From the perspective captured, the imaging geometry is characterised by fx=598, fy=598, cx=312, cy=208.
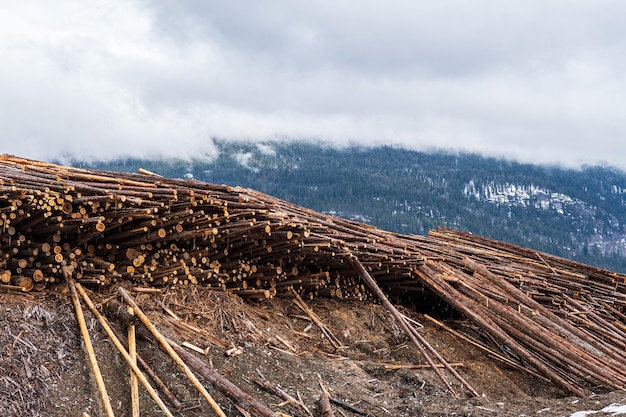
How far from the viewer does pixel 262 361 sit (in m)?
7.01

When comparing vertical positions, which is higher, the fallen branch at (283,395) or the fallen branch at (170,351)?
the fallen branch at (170,351)

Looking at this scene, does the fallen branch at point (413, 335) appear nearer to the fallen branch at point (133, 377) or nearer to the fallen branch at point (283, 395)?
the fallen branch at point (283, 395)

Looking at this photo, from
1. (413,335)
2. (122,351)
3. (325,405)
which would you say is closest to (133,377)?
(122,351)

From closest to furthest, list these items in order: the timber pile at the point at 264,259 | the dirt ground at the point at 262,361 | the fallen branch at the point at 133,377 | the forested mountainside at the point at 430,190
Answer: the fallen branch at the point at 133,377 < the dirt ground at the point at 262,361 < the timber pile at the point at 264,259 < the forested mountainside at the point at 430,190

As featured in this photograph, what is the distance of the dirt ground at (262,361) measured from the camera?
227 inches

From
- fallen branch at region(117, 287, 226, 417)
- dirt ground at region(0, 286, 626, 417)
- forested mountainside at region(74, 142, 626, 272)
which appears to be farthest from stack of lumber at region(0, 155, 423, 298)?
forested mountainside at region(74, 142, 626, 272)

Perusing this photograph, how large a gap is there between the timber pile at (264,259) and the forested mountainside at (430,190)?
72447 mm

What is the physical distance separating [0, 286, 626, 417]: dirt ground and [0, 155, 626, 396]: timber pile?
0.29 meters

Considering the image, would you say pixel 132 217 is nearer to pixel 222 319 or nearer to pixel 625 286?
pixel 222 319

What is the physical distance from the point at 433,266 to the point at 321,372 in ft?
11.0

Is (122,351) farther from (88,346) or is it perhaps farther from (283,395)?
(283,395)

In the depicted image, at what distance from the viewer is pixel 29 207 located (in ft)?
21.1

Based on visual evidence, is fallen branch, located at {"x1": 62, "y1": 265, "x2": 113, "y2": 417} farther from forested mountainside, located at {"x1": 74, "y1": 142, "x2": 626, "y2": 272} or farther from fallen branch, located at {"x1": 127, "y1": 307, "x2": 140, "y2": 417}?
forested mountainside, located at {"x1": 74, "y1": 142, "x2": 626, "y2": 272}

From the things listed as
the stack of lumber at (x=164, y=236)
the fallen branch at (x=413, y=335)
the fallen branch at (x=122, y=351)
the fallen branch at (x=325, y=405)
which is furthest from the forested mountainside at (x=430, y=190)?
the fallen branch at (x=122, y=351)
